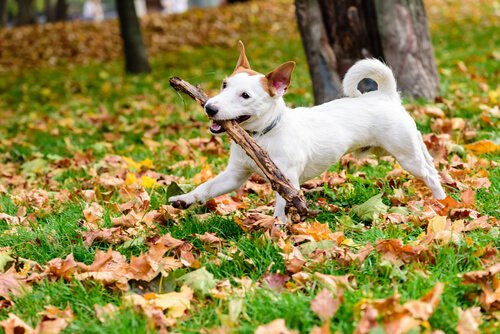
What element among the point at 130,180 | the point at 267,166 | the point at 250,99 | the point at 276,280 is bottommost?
the point at 130,180

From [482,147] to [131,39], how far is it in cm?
811

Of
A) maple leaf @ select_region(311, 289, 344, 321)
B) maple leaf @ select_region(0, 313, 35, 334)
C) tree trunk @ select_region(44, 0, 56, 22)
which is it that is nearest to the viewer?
maple leaf @ select_region(311, 289, 344, 321)

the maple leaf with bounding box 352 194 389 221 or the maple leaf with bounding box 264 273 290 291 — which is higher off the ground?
the maple leaf with bounding box 264 273 290 291

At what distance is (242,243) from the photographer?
3.27 metres

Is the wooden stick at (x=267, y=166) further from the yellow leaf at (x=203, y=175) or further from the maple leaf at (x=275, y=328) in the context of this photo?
the yellow leaf at (x=203, y=175)

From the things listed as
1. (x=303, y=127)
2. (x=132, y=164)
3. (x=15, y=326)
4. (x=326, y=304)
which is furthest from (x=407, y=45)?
(x=15, y=326)

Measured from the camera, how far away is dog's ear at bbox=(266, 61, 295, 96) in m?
3.54

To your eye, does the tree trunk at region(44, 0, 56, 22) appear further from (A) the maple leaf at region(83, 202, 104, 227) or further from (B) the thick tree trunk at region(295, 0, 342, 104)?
(A) the maple leaf at region(83, 202, 104, 227)

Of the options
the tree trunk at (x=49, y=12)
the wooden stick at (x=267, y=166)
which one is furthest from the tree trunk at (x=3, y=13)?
the wooden stick at (x=267, y=166)

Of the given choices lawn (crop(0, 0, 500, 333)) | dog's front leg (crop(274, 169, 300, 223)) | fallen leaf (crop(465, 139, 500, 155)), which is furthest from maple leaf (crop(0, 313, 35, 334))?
fallen leaf (crop(465, 139, 500, 155))

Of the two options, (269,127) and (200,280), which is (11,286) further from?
(269,127)

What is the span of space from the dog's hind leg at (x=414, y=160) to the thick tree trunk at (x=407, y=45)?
269cm

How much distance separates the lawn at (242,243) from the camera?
8.51 ft

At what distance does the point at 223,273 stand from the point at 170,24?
48.9 feet
